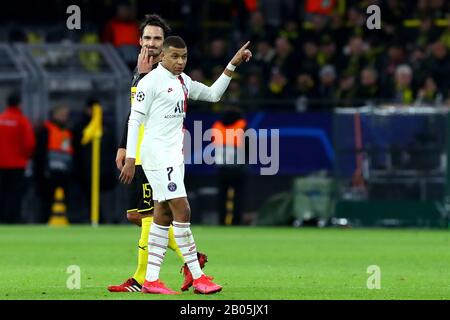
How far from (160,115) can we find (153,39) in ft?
2.74

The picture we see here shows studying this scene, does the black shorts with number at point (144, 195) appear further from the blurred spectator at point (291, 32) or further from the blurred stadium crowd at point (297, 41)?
the blurred spectator at point (291, 32)

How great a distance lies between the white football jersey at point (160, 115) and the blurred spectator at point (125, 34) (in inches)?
653

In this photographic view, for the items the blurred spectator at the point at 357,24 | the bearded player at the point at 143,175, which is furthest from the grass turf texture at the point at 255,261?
the blurred spectator at the point at 357,24

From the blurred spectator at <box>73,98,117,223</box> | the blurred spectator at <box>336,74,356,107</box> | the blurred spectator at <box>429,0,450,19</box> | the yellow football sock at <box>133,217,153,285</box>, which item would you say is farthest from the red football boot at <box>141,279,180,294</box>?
the blurred spectator at <box>429,0,450,19</box>

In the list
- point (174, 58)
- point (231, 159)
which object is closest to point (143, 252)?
point (174, 58)

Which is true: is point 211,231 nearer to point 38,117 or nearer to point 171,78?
point 38,117

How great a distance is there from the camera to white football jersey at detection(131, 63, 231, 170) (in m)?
11.9

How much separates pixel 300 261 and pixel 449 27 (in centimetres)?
1181

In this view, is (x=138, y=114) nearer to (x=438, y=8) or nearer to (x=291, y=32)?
(x=291, y=32)

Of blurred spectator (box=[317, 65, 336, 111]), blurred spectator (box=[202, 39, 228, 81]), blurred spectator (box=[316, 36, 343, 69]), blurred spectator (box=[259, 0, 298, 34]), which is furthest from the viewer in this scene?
blurred spectator (box=[259, 0, 298, 34])

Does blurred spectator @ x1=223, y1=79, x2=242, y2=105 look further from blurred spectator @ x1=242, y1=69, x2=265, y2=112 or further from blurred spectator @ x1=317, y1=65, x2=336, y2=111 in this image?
blurred spectator @ x1=317, y1=65, x2=336, y2=111

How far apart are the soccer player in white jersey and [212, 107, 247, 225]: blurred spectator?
1283 cm

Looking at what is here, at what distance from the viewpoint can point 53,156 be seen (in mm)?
26188

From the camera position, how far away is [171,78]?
12.0 metres
